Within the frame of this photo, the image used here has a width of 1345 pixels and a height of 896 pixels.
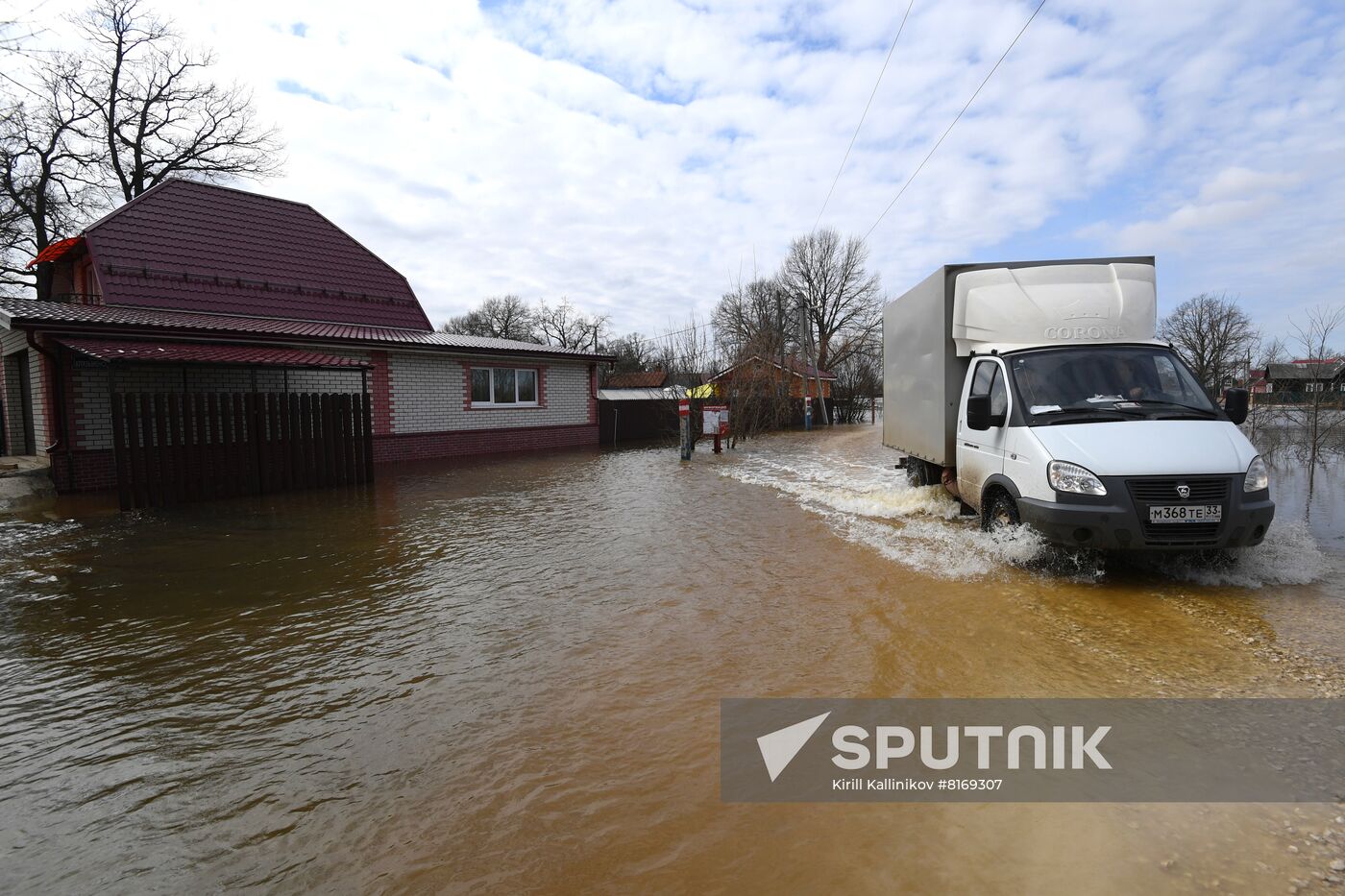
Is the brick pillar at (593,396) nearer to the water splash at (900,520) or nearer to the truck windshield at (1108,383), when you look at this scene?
the water splash at (900,520)

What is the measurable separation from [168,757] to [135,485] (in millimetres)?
8987

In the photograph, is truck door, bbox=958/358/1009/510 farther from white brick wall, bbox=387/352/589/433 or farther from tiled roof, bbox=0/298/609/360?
white brick wall, bbox=387/352/589/433

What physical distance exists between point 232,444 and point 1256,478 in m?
13.6

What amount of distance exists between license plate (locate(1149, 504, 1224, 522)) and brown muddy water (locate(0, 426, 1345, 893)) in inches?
25.7

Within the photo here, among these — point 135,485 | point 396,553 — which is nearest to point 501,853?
point 396,553

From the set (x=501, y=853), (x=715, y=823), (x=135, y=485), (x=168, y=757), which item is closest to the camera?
(x=501, y=853)

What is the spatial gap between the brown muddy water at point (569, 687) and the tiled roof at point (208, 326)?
4.90 metres

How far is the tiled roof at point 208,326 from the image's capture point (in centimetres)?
1107

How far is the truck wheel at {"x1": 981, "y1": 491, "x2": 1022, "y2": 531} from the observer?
20.0 feet

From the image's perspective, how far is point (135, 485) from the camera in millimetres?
9992

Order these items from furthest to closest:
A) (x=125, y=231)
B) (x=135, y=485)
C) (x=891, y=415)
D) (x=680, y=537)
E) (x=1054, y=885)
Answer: (x=125, y=231) → (x=891, y=415) → (x=135, y=485) → (x=680, y=537) → (x=1054, y=885)

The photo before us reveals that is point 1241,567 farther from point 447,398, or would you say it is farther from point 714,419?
point 447,398

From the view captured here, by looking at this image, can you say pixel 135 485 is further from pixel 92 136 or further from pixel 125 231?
pixel 92 136

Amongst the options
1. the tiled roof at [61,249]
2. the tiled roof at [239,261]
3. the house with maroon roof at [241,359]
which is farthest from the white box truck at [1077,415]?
the tiled roof at [61,249]
